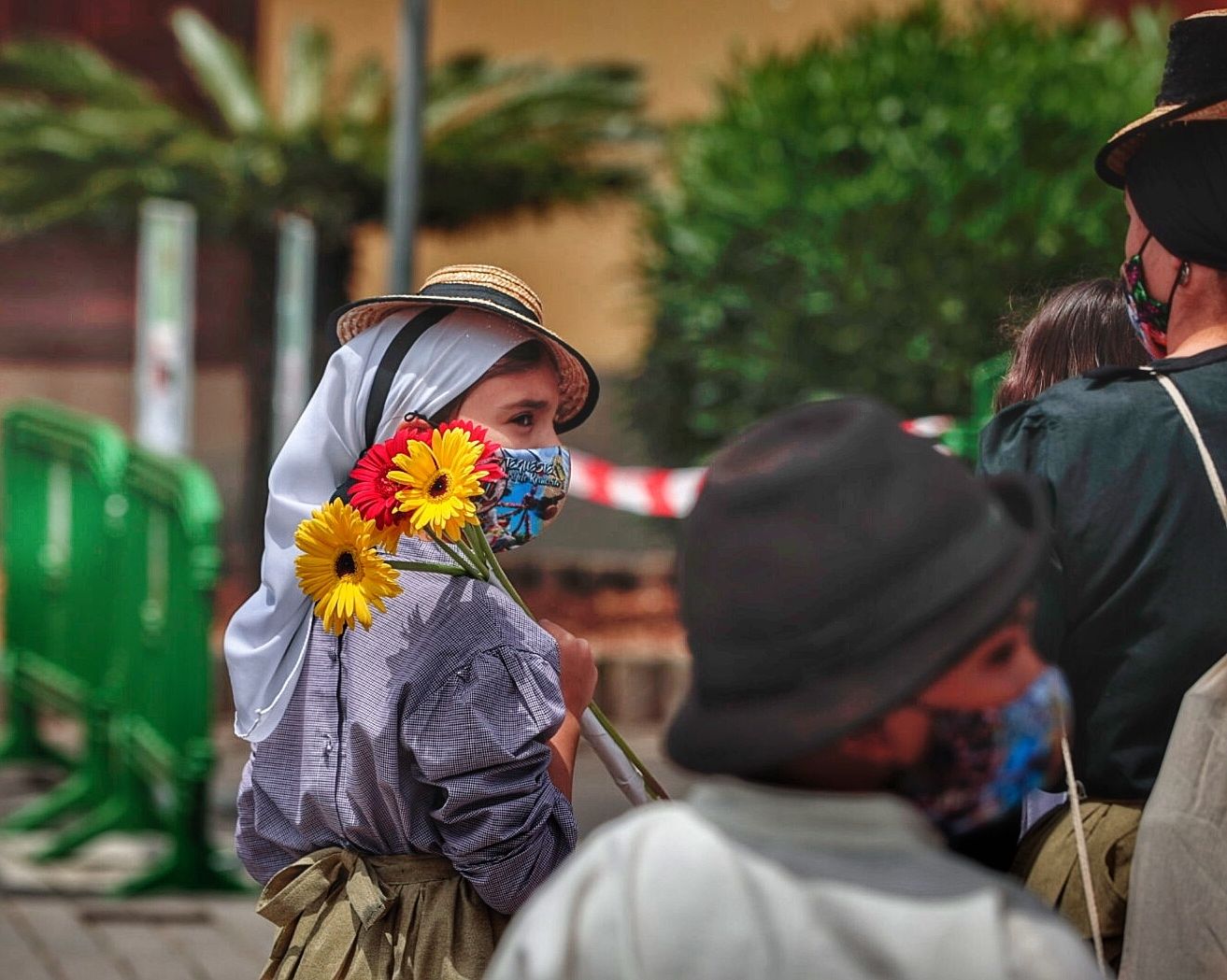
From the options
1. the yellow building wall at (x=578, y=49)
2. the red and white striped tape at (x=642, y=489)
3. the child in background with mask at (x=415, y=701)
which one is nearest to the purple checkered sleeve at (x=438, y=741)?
the child in background with mask at (x=415, y=701)

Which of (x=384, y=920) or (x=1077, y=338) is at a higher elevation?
(x=1077, y=338)

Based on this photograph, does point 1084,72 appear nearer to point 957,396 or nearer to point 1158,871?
point 957,396

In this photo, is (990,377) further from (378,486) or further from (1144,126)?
(378,486)

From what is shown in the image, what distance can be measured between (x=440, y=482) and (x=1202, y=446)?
930 millimetres

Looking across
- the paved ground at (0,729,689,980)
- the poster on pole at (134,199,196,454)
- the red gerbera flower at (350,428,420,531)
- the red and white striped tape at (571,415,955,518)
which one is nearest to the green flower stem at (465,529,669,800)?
the red gerbera flower at (350,428,420,531)

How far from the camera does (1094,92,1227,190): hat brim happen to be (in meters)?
2.61

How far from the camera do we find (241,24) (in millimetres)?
13109

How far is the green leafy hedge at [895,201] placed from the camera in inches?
368

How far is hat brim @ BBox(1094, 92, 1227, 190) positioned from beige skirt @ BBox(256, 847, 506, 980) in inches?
50.8

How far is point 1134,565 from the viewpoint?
2461mm

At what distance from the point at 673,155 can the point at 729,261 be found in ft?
4.48

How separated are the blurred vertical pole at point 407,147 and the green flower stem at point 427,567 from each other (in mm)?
5995

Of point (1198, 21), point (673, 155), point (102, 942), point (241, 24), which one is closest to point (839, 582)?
point (1198, 21)

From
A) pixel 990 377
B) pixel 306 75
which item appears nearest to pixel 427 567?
pixel 990 377
